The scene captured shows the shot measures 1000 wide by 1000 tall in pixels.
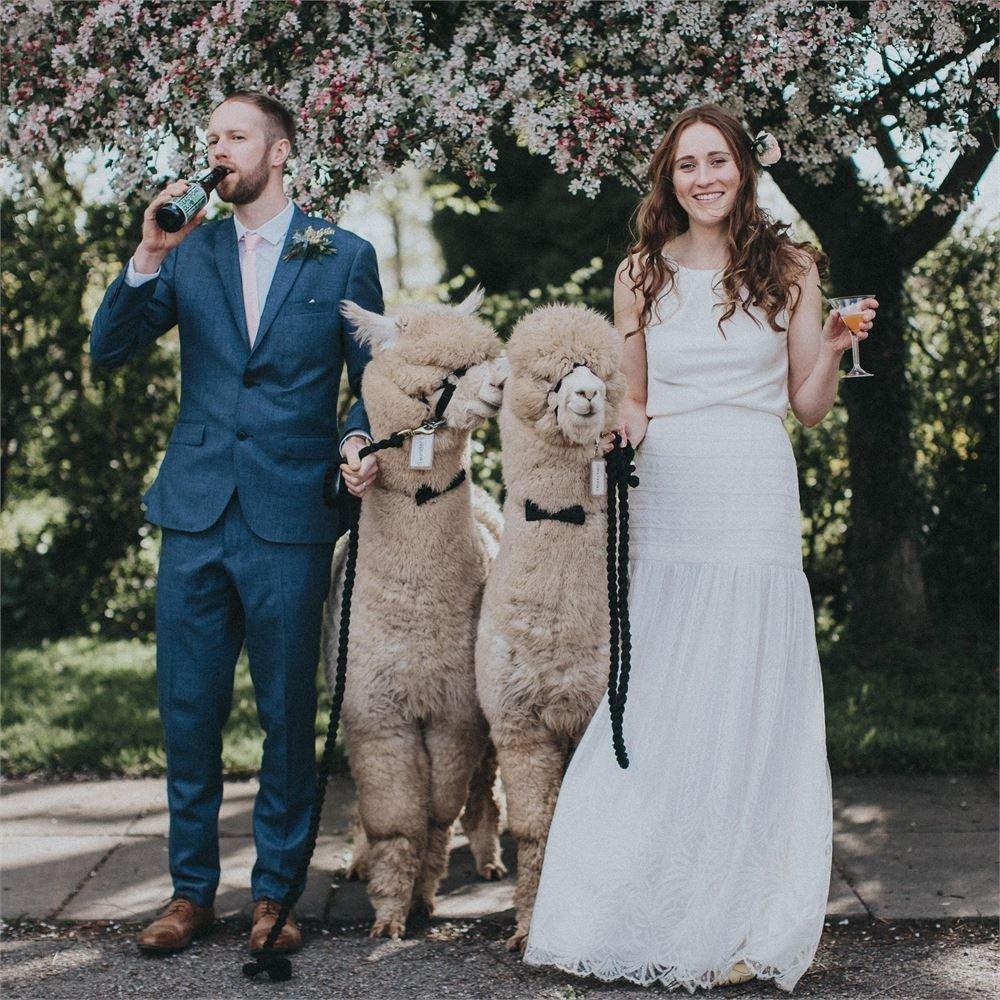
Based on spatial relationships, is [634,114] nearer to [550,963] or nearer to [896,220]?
[550,963]

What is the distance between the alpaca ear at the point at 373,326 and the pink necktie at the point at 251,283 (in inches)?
10.6

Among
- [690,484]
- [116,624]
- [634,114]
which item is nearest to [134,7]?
[634,114]

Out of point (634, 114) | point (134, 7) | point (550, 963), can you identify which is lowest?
point (550, 963)

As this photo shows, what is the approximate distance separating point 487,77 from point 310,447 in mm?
1473

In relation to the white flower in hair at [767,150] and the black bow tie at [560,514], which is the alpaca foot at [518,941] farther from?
the white flower in hair at [767,150]

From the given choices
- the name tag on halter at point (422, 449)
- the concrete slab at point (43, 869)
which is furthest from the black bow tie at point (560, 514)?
the concrete slab at point (43, 869)

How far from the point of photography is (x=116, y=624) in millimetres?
Answer: 8828

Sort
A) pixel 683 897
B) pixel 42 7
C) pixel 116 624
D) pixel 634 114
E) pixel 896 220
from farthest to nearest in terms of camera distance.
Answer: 1. pixel 116 624
2. pixel 896 220
3. pixel 42 7
4. pixel 634 114
5. pixel 683 897

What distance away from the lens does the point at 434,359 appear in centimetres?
357

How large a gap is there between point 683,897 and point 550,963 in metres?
0.40

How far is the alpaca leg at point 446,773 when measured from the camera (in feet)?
12.3

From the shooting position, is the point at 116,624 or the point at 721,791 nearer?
the point at 721,791

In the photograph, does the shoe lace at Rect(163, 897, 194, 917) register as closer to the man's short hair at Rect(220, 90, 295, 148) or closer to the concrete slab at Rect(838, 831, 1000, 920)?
the concrete slab at Rect(838, 831, 1000, 920)

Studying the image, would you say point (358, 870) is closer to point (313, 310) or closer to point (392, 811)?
point (392, 811)
